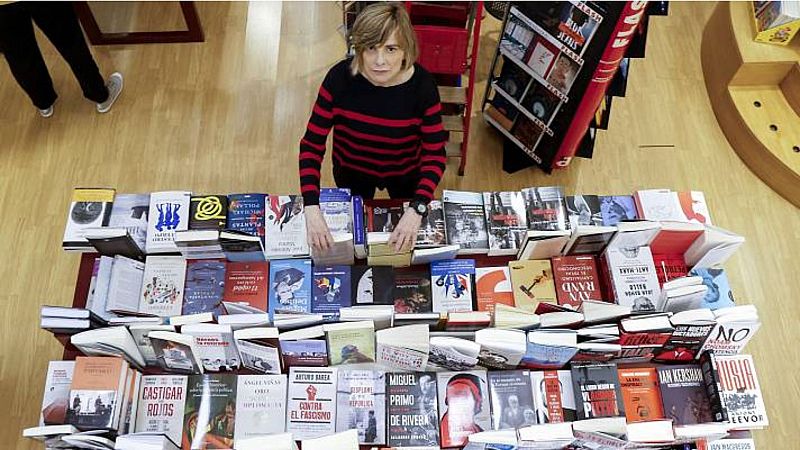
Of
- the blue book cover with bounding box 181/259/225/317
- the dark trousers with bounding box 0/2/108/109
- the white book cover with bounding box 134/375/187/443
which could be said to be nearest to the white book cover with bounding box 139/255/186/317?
the blue book cover with bounding box 181/259/225/317

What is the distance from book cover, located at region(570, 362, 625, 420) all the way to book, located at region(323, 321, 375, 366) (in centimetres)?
84

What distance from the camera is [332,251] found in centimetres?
280

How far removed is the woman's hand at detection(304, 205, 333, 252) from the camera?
272 centimetres

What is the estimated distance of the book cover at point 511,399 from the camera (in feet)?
8.50

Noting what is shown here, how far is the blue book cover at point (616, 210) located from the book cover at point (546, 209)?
19cm

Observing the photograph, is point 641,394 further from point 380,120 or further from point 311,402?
point 380,120

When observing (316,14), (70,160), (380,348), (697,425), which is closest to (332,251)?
(380,348)

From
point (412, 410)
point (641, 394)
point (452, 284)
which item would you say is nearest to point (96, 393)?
point (412, 410)

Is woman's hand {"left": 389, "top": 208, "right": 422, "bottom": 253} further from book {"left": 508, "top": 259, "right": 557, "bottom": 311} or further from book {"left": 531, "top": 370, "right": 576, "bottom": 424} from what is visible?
book {"left": 531, "top": 370, "right": 576, "bottom": 424}

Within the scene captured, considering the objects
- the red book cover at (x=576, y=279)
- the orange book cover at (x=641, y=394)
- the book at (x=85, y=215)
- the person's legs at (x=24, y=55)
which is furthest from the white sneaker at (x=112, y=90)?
the orange book cover at (x=641, y=394)

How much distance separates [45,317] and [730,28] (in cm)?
469

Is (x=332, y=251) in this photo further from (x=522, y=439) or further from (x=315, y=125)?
(x=522, y=439)

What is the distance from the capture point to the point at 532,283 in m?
2.88

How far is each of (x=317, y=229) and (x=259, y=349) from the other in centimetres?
54
